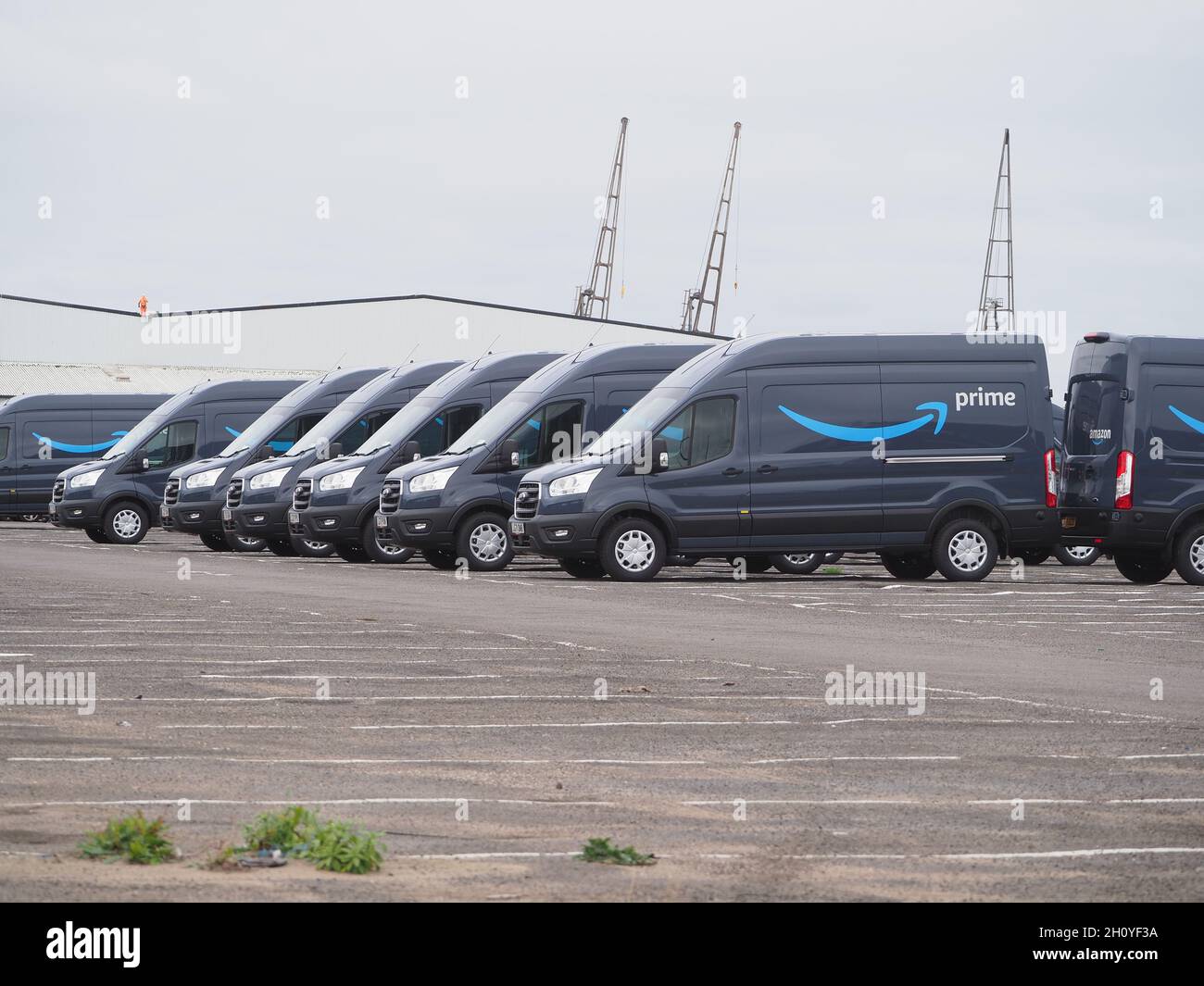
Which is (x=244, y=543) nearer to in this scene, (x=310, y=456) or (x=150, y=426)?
(x=310, y=456)

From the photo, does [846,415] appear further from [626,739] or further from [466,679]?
[626,739]

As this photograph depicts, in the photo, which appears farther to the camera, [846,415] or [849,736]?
[846,415]

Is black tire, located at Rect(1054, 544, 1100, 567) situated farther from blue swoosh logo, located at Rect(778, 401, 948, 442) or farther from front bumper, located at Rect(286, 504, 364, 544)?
front bumper, located at Rect(286, 504, 364, 544)

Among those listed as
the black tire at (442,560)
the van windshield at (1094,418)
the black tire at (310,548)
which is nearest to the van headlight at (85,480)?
the black tire at (310,548)

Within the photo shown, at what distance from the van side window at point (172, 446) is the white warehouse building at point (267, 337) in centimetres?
3266

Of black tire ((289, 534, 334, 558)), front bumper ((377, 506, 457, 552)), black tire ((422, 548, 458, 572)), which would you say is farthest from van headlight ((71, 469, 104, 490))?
front bumper ((377, 506, 457, 552))

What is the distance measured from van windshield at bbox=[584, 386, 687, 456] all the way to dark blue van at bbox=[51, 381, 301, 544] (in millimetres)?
11599

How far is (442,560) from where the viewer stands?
24.2 meters

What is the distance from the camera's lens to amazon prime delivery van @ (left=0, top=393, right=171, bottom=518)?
3797cm

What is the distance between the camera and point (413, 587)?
1955 cm

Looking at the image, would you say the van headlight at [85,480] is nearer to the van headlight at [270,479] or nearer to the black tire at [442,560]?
the van headlight at [270,479]

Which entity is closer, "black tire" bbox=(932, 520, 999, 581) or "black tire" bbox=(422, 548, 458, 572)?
"black tire" bbox=(932, 520, 999, 581)
